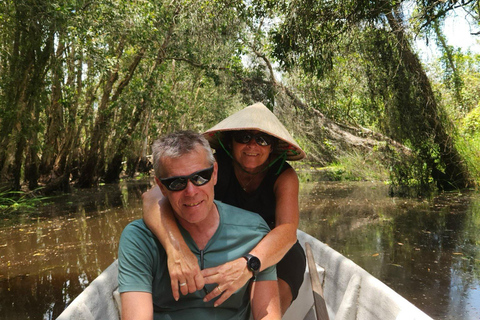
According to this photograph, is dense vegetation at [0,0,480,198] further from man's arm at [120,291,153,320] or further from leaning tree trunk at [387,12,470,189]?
man's arm at [120,291,153,320]

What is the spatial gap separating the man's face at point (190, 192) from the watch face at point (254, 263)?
0.84ft

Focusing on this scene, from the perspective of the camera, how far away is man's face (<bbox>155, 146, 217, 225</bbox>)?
1.67 m

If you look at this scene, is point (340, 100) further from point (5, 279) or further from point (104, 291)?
point (104, 291)

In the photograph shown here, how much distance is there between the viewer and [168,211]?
1.78m

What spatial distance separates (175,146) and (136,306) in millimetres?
609

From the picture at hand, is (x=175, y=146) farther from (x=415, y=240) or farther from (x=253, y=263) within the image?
(x=415, y=240)

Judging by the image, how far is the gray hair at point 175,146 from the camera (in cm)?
167

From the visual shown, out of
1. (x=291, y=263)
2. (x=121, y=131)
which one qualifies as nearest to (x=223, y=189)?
(x=291, y=263)

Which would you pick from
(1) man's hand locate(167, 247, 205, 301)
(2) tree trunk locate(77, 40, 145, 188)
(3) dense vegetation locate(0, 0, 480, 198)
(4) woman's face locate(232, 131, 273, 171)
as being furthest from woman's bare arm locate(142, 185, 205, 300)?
(2) tree trunk locate(77, 40, 145, 188)

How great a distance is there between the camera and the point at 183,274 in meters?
1.59

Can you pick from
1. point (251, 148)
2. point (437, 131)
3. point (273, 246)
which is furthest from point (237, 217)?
point (437, 131)

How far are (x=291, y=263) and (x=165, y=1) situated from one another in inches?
444

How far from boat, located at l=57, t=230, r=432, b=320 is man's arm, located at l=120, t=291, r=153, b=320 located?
22.9 inches

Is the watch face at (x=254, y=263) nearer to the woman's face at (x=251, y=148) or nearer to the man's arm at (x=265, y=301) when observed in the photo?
the man's arm at (x=265, y=301)
